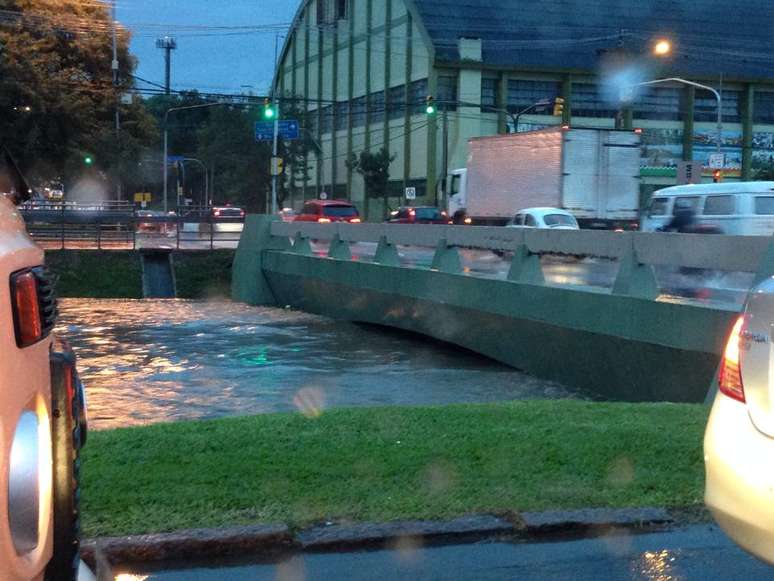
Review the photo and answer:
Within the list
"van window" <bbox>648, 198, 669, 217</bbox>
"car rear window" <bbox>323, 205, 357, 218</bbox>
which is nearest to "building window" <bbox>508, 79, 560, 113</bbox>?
"car rear window" <bbox>323, 205, 357, 218</bbox>

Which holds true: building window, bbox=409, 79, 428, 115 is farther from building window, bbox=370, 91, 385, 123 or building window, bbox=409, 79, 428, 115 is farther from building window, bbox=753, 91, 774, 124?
building window, bbox=753, 91, 774, 124

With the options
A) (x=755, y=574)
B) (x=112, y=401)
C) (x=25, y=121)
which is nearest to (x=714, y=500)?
(x=755, y=574)

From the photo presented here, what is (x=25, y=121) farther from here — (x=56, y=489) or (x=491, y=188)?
(x=56, y=489)

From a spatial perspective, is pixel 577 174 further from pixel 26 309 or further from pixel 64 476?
pixel 26 309

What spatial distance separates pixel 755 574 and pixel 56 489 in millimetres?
3656

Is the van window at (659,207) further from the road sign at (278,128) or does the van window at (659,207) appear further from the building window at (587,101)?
the building window at (587,101)

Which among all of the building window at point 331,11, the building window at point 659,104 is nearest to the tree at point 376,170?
the building window at point 331,11

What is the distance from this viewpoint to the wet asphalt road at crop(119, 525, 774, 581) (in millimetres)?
4863

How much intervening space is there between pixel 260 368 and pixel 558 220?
1458 centimetres

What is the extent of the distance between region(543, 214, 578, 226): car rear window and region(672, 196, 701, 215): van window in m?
5.23

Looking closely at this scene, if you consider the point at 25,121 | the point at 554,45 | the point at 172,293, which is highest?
the point at 554,45

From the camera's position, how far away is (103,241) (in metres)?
33.2

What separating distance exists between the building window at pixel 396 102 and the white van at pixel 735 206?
40268 mm

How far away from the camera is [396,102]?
61.9 m
